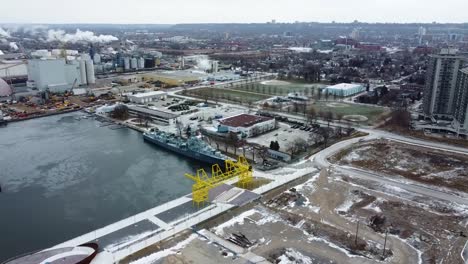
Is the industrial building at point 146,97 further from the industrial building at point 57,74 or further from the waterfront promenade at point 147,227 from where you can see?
the waterfront promenade at point 147,227

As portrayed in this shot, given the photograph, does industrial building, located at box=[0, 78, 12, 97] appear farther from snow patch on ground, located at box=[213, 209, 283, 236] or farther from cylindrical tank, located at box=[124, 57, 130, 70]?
Result: snow patch on ground, located at box=[213, 209, 283, 236]

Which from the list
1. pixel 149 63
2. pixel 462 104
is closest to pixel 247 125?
pixel 462 104

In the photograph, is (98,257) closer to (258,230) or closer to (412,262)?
(258,230)

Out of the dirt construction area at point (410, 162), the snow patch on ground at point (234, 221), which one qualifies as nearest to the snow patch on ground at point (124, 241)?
the snow patch on ground at point (234, 221)

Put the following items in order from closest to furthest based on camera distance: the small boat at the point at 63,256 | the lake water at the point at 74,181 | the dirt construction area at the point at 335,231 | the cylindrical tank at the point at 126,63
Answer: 1. the small boat at the point at 63,256
2. the dirt construction area at the point at 335,231
3. the lake water at the point at 74,181
4. the cylindrical tank at the point at 126,63

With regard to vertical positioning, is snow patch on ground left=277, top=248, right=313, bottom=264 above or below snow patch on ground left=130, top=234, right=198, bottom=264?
above

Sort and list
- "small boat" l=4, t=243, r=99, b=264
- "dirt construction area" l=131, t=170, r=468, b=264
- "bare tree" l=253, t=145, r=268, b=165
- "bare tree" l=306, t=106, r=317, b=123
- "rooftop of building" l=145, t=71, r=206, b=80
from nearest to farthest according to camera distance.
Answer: "small boat" l=4, t=243, r=99, b=264 < "dirt construction area" l=131, t=170, r=468, b=264 < "bare tree" l=253, t=145, r=268, b=165 < "bare tree" l=306, t=106, r=317, b=123 < "rooftop of building" l=145, t=71, r=206, b=80

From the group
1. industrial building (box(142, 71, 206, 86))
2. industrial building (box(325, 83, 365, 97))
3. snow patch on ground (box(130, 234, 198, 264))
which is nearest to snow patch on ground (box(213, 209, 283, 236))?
snow patch on ground (box(130, 234, 198, 264))
